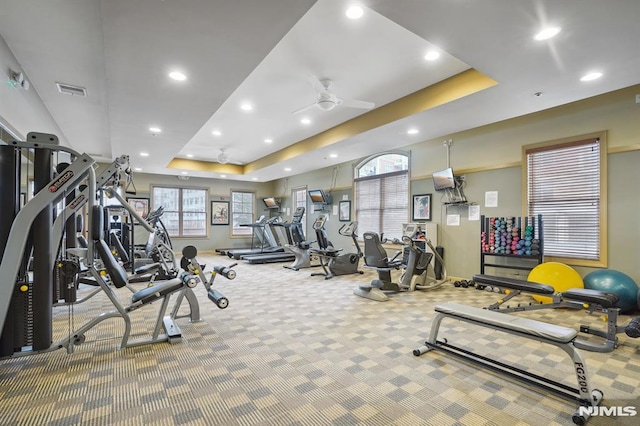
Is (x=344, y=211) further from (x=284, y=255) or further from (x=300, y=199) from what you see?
(x=300, y=199)

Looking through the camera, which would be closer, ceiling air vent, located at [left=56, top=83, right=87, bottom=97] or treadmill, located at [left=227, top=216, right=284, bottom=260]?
ceiling air vent, located at [left=56, top=83, right=87, bottom=97]

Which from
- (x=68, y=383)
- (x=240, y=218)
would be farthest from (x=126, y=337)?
(x=240, y=218)

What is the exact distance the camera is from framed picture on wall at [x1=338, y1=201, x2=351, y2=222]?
8984 millimetres

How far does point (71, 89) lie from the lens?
448 cm

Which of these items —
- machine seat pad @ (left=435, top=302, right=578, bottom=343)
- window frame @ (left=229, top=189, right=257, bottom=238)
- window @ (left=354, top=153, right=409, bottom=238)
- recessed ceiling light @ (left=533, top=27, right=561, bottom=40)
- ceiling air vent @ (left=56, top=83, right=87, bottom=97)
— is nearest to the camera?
machine seat pad @ (left=435, top=302, right=578, bottom=343)

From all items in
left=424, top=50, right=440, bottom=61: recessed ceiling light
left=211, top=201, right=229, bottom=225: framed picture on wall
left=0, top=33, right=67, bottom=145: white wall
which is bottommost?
left=211, top=201, right=229, bottom=225: framed picture on wall

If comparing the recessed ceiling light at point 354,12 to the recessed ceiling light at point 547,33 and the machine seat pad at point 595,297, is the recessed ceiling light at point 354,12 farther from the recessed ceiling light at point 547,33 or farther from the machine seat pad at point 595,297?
the machine seat pad at point 595,297

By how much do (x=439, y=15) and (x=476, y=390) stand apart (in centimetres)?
286

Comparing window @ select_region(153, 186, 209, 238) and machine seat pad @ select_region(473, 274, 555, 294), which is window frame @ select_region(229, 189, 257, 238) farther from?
machine seat pad @ select_region(473, 274, 555, 294)

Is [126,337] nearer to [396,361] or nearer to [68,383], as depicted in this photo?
[68,383]

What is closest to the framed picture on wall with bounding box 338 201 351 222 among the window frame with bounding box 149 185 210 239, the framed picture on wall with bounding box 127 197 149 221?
the window frame with bounding box 149 185 210 239

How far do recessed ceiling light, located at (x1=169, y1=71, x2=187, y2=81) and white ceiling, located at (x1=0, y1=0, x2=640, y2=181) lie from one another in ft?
0.25

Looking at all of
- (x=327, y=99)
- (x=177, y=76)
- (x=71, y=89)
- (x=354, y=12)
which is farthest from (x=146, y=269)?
(x=354, y=12)

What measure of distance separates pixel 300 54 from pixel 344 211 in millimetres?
5815
